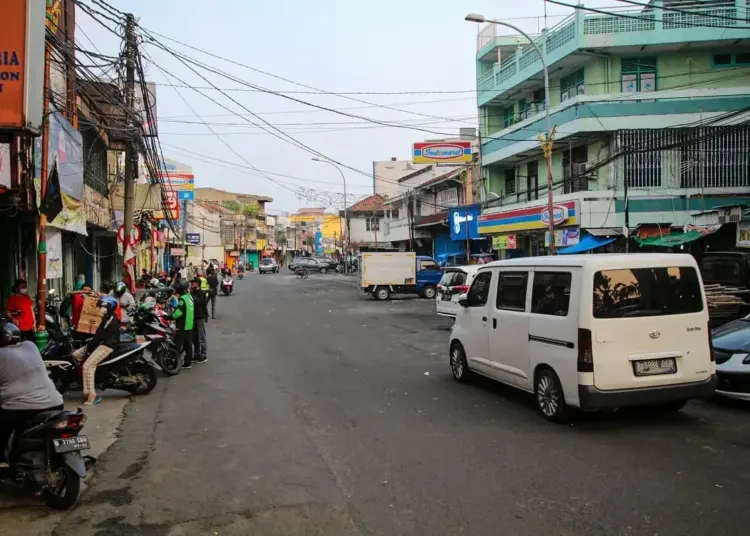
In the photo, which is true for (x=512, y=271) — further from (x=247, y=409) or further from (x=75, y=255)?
(x=75, y=255)

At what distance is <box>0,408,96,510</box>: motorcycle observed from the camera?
5.07 m

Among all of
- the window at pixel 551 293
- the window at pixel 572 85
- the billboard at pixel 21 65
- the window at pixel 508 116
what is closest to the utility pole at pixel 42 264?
the billboard at pixel 21 65

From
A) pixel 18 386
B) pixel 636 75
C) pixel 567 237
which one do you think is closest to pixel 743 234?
pixel 567 237

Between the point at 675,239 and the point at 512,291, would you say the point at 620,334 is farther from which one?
the point at 675,239

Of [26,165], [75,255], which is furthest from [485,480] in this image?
[75,255]

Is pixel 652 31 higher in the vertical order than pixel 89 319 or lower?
higher

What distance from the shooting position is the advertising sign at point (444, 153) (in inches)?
1565

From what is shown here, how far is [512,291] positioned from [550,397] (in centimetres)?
158

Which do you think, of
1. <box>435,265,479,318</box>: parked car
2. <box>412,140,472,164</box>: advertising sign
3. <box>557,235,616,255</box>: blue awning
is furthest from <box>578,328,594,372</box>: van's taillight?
<box>412,140,472,164</box>: advertising sign

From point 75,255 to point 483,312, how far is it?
21.2 m

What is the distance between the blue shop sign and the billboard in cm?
3371

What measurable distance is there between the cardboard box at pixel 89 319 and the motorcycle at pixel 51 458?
6.39 metres

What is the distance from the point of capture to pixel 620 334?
687cm

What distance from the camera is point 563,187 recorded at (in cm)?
2953
